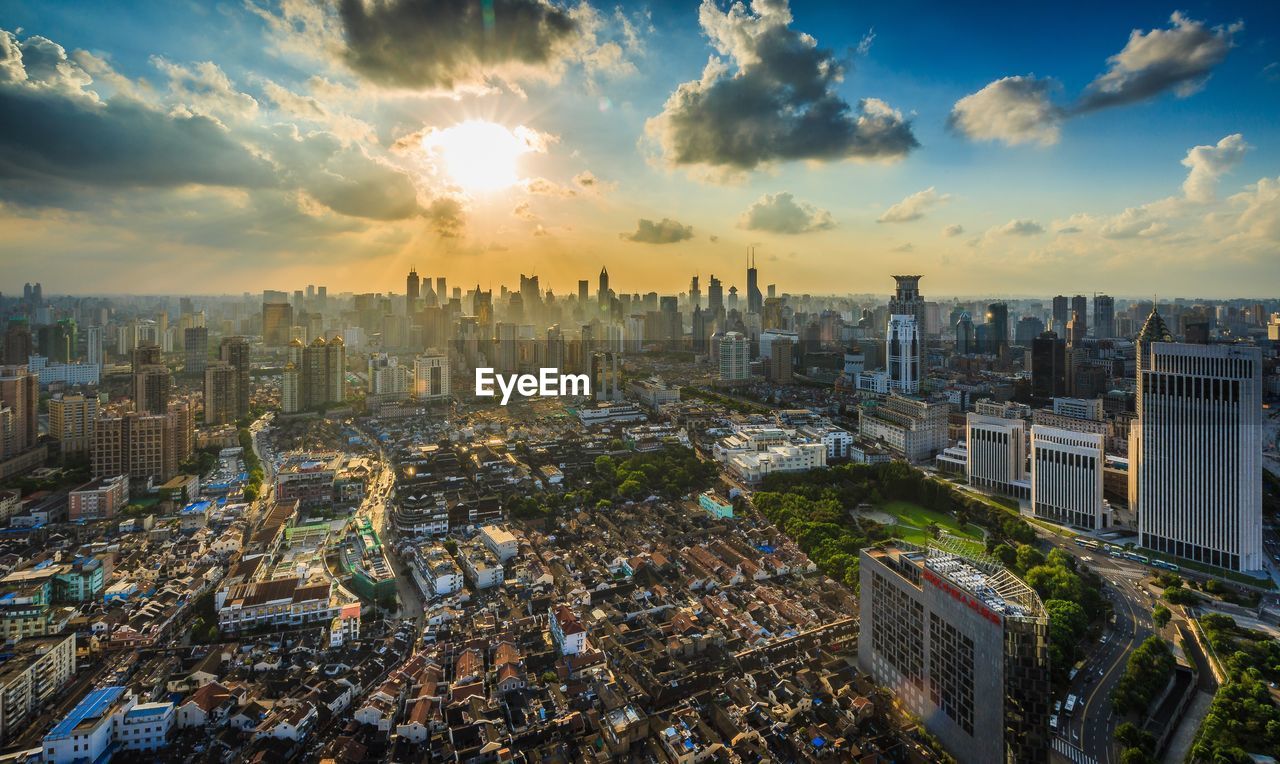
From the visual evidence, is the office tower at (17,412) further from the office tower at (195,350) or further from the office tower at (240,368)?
the office tower at (195,350)

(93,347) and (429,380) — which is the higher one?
(93,347)

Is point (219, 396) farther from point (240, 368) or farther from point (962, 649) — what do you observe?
point (962, 649)

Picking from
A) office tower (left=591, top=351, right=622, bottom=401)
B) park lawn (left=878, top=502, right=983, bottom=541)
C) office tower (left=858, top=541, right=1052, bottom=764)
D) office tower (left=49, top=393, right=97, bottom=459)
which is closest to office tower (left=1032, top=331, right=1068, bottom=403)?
park lawn (left=878, top=502, right=983, bottom=541)

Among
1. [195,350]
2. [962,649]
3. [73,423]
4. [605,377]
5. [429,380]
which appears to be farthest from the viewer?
[195,350]

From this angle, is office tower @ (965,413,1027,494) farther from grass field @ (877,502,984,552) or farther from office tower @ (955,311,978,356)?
office tower @ (955,311,978,356)

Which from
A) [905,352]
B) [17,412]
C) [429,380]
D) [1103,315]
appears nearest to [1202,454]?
[905,352]

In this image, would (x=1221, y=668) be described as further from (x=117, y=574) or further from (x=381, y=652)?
(x=117, y=574)

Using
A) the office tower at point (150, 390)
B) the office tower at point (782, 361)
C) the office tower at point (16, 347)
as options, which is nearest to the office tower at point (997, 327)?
the office tower at point (782, 361)
